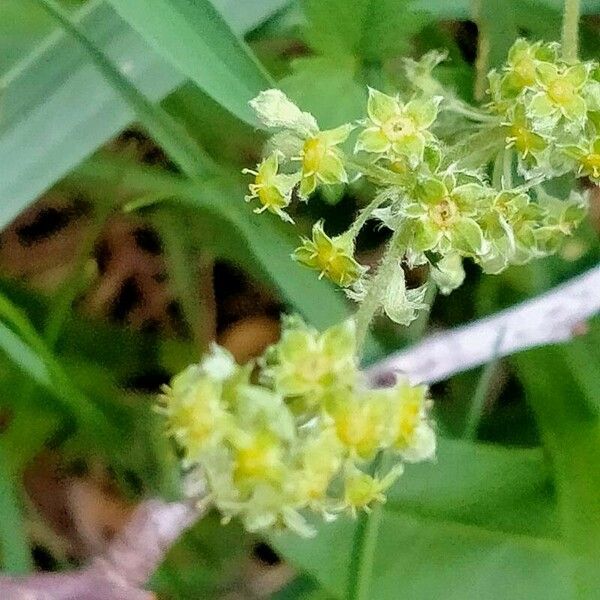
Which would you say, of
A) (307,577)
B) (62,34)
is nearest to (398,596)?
(307,577)

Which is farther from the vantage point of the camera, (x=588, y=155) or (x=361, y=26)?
(x=361, y=26)

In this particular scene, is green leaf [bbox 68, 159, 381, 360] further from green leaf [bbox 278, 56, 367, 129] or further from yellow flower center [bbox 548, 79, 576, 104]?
yellow flower center [bbox 548, 79, 576, 104]

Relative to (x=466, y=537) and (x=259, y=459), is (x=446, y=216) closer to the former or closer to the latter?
(x=259, y=459)

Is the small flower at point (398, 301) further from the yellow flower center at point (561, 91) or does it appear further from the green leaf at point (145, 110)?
the green leaf at point (145, 110)

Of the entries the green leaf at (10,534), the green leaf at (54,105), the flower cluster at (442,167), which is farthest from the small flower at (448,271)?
the green leaf at (10,534)

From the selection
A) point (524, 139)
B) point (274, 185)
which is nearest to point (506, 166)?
point (524, 139)

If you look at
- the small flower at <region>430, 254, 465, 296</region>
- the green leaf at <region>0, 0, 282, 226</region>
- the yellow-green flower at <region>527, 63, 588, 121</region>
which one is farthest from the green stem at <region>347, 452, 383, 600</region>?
the green leaf at <region>0, 0, 282, 226</region>
